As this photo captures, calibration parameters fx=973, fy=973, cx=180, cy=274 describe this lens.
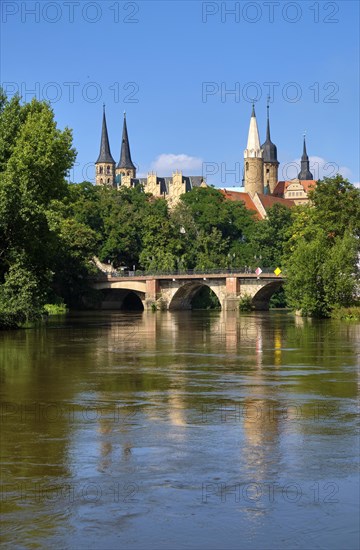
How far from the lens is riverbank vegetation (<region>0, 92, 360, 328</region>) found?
147 feet

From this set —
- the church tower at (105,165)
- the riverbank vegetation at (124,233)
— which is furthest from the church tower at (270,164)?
the riverbank vegetation at (124,233)

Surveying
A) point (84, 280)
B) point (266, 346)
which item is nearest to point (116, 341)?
point (266, 346)

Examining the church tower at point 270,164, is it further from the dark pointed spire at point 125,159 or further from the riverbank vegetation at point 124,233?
the riverbank vegetation at point 124,233

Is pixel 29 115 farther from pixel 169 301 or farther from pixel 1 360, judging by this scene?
pixel 169 301

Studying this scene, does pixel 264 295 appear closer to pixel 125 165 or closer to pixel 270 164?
pixel 270 164

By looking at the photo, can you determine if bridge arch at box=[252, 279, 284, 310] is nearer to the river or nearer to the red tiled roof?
the red tiled roof

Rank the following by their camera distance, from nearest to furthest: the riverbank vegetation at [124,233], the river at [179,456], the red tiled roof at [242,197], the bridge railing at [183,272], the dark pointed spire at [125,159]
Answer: the river at [179,456]
the riverbank vegetation at [124,233]
the bridge railing at [183,272]
the red tiled roof at [242,197]
the dark pointed spire at [125,159]

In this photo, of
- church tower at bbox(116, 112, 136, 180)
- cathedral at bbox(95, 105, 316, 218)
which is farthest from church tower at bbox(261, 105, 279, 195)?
church tower at bbox(116, 112, 136, 180)

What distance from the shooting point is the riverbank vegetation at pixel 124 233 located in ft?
147

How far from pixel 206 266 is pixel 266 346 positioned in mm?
71588

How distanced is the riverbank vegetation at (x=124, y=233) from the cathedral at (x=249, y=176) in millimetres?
48614

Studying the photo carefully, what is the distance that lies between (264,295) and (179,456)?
79790mm

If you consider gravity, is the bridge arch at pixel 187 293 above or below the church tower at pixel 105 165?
below

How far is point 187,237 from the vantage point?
368ft
